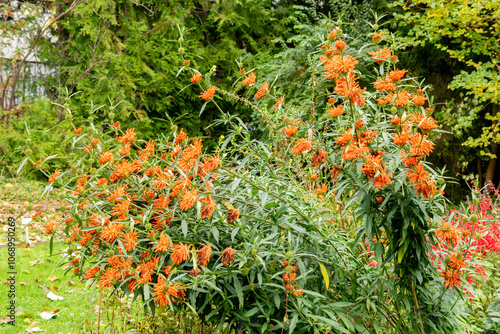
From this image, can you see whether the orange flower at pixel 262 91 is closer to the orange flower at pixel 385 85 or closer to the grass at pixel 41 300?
the orange flower at pixel 385 85

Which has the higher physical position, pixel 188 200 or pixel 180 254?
pixel 188 200

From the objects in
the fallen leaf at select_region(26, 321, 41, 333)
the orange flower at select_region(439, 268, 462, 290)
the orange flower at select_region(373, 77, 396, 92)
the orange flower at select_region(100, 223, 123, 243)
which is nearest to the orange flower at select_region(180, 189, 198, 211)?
the orange flower at select_region(100, 223, 123, 243)

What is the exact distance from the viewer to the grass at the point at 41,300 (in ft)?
10.3

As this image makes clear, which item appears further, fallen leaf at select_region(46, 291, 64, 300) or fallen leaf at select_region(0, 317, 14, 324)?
fallen leaf at select_region(46, 291, 64, 300)

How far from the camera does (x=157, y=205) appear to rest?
177 centimetres

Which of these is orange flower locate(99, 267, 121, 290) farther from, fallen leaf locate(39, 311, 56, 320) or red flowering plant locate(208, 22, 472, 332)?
fallen leaf locate(39, 311, 56, 320)

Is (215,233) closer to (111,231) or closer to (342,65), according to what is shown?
(111,231)

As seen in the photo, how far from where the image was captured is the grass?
10.3 ft

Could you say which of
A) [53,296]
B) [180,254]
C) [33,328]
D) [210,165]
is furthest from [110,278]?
[53,296]

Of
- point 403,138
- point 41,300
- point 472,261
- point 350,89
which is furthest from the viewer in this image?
point 41,300

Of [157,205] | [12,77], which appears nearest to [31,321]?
[157,205]

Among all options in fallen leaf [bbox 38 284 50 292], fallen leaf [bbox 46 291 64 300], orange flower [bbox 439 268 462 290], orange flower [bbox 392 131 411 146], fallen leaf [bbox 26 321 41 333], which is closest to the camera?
orange flower [bbox 392 131 411 146]

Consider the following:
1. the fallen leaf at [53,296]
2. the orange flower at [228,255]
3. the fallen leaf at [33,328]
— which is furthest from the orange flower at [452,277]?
the fallen leaf at [53,296]

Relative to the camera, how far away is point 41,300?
362cm
